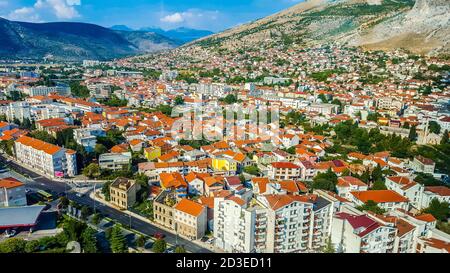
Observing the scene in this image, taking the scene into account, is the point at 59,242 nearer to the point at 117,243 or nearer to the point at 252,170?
the point at 117,243

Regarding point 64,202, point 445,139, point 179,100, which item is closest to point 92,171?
point 64,202

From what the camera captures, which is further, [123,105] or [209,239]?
[123,105]

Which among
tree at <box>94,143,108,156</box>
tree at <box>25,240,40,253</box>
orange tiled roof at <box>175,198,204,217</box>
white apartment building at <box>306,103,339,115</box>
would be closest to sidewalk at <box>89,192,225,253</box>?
orange tiled roof at <box>175,198,204,217</box>

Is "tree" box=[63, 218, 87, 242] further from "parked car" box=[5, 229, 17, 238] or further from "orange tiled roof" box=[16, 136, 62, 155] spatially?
"orange tiled roof" box=[16, 136, 62, 155]

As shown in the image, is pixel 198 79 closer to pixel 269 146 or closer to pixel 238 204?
pixel 269 146

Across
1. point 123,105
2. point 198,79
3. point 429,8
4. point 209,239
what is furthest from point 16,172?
point 429,8

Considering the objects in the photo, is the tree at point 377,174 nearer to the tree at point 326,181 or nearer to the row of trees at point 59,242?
the tree at point 326,181

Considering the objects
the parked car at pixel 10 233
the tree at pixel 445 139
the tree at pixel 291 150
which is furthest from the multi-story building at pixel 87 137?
the tree at pixel 445 139
